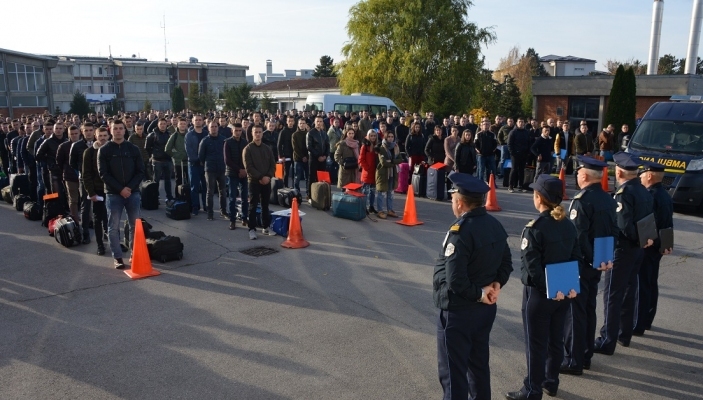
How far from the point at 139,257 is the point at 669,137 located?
12966 millimetres

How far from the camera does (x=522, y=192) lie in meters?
16.2

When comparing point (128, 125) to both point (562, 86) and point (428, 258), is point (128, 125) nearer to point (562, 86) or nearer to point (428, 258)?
point (428, 258)

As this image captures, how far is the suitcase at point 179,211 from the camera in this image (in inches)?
465

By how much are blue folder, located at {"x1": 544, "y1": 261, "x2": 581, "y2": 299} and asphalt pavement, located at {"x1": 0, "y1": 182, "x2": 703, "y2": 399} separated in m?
1.20

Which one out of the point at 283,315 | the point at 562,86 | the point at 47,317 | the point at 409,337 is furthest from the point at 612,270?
the point at 562,86

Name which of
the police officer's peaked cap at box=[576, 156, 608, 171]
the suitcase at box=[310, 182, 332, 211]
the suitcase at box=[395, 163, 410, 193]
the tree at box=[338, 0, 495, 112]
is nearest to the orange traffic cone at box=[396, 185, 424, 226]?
the suitcase at box=[310, 182, 332, 211]

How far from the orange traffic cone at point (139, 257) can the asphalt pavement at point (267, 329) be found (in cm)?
27

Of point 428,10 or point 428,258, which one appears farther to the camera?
point 428,10

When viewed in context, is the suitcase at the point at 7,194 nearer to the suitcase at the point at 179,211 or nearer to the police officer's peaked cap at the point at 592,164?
the suitcase at the point at 179,211

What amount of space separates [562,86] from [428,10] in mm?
10901

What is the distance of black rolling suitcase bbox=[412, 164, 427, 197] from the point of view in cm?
1505

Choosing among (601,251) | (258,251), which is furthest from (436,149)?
(601,251)

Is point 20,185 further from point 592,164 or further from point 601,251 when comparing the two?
point 601,251

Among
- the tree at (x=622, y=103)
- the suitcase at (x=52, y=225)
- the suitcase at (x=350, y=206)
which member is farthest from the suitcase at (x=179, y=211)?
the tree at (x=622, y=103)
